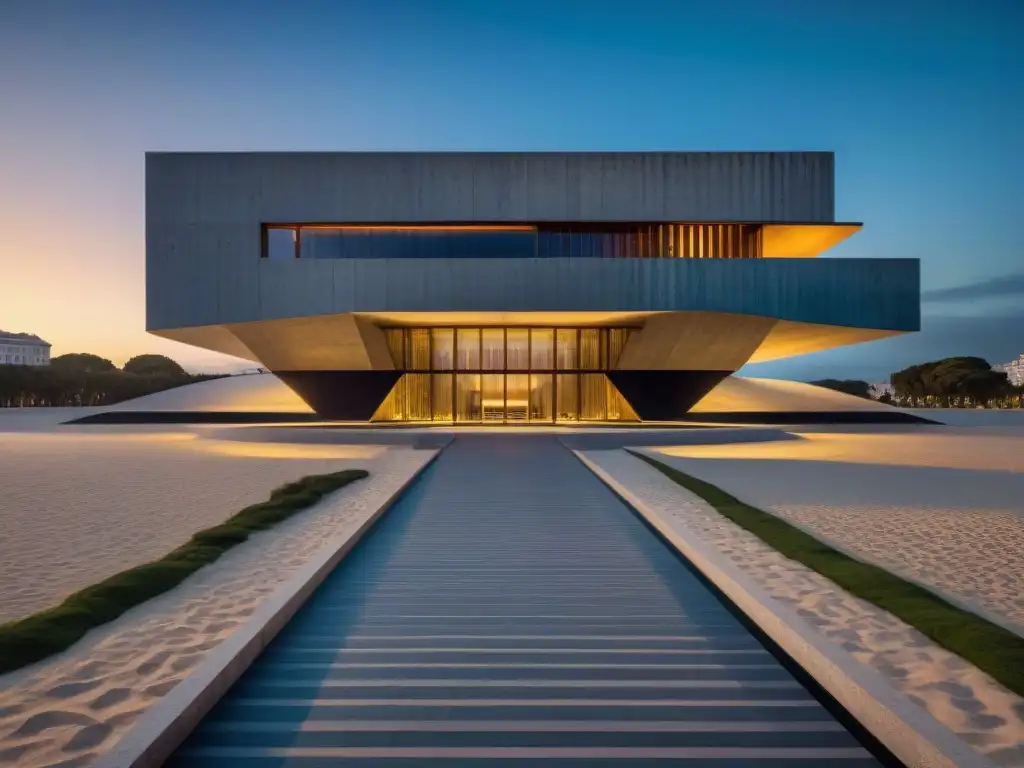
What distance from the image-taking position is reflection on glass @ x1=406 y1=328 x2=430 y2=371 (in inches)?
1118

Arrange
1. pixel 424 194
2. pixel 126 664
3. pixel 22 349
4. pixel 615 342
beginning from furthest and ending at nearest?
pixel 22 349, pixel 615 342, pixel 424 194, pixel 126 664

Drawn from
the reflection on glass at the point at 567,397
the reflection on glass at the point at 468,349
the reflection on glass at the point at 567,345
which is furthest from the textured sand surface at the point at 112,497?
the reflection on glass at the point at 567,345

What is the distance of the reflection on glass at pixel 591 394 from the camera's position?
28625 mm

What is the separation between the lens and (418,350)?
28484 millimetres

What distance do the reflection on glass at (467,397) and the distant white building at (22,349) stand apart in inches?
3823

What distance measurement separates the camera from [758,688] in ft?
12.6

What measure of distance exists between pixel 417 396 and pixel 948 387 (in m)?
46.8

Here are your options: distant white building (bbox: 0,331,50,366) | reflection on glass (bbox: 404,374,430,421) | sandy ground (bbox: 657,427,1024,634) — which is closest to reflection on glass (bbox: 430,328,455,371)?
reflection on glass (bbox: 404,374,430,421)

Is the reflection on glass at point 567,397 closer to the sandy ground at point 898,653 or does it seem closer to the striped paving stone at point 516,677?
the sandy ground at point 898,653

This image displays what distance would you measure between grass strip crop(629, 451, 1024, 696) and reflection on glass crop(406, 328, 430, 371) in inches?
851

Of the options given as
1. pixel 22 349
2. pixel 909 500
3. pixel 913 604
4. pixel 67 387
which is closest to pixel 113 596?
pixel 913 604

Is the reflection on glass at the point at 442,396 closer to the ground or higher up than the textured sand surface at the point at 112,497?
higher up

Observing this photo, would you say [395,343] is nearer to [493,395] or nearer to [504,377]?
[493,395]

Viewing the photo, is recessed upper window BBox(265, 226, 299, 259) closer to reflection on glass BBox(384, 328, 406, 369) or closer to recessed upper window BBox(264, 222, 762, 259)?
recessed upper window BBox(264, 222, 762, 259)
